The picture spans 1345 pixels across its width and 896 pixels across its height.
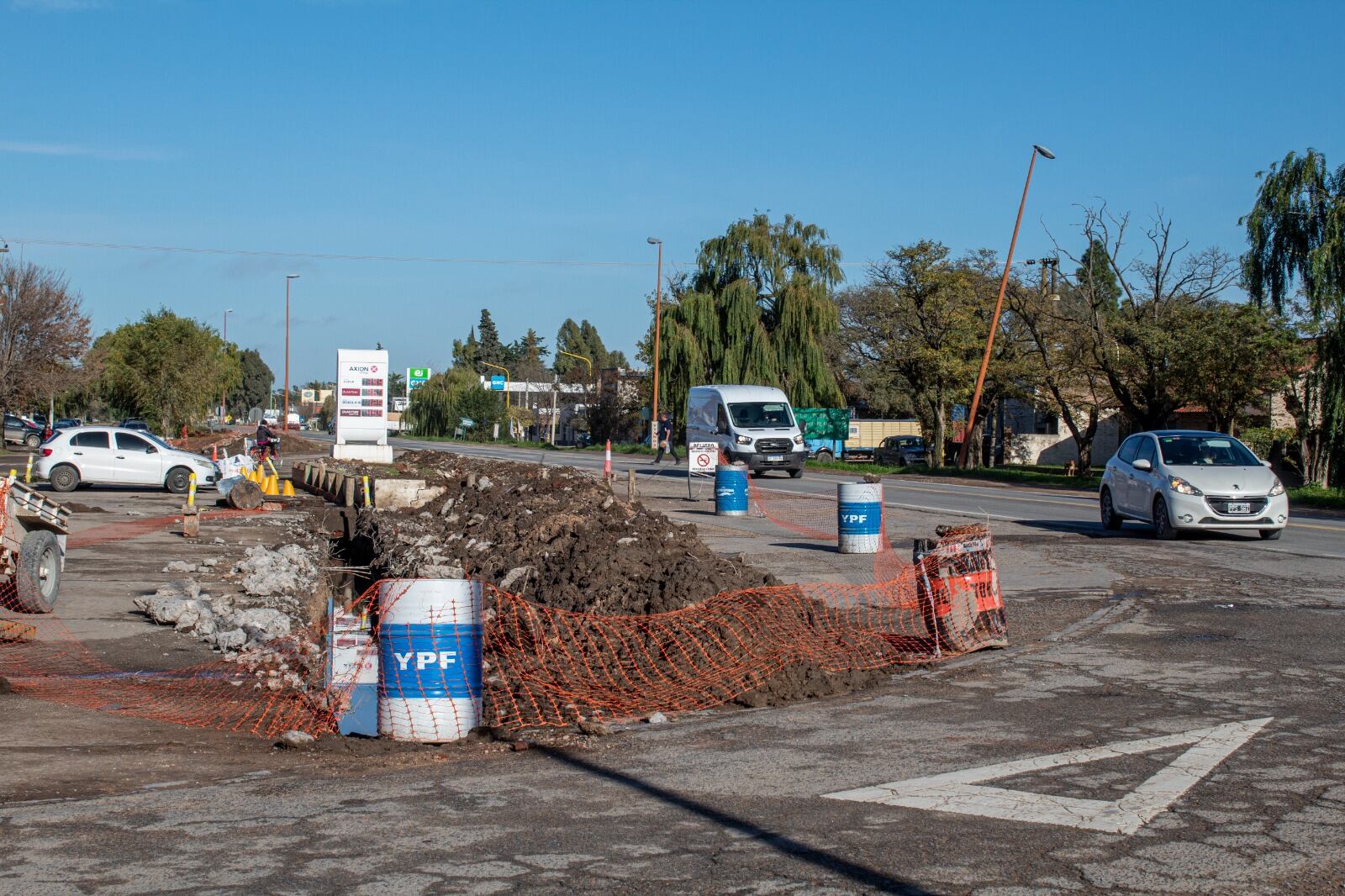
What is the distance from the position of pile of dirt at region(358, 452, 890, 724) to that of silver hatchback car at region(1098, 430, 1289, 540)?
22.9 feet

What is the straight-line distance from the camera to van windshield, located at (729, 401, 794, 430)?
3728 centimetres

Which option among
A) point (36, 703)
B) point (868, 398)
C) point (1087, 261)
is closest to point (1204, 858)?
point (36, 703)

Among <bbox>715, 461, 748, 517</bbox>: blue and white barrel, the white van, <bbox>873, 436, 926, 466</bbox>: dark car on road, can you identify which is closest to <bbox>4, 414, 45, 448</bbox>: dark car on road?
the white van

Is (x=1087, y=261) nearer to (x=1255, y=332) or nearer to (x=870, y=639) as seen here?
(x=1255, y=332)

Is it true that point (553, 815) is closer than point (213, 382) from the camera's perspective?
Yes

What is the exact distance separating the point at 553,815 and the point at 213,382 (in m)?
66.4

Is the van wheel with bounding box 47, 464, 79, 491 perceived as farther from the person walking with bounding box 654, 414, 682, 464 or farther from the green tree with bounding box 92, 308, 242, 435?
the green tree with bounding box 92, 308, 242, 435

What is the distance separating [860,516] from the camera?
1636cm

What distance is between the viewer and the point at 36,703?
8.27 metres

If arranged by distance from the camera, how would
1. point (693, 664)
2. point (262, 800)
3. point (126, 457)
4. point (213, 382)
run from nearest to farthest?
point (262, 800) < point (693, 664) < point (126, 457) < point (213, 382)

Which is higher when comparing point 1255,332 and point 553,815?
point 1255,332

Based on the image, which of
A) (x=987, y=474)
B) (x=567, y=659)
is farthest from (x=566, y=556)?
(x=987, y=474)

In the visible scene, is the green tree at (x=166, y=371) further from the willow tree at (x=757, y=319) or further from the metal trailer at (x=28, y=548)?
the metal trailer at (x=28, y=548)

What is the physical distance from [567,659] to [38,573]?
5.84 metres
